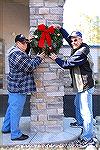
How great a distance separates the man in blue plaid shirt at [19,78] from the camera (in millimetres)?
3252

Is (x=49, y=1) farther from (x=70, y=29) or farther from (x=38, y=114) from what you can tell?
(x=38, y=114)

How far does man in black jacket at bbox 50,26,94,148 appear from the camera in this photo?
325 cm

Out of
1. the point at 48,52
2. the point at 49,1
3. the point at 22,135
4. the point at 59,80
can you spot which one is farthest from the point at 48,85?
the point at 49,1

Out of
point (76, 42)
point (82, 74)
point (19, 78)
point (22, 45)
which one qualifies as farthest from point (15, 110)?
point (76, 42)

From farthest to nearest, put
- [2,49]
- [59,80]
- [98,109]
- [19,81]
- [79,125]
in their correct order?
[2,49] → [98,109] → [79,125] → [59,80] → [19,81]

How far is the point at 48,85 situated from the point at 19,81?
347 mm

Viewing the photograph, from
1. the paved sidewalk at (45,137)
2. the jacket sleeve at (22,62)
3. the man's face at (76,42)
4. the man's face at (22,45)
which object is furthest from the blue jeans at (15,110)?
the man's face at (76,42)

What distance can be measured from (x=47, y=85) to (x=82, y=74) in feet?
1.32

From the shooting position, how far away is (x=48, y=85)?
138 inches

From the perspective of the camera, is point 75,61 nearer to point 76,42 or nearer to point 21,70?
point 76,42

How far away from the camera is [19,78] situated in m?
3.29

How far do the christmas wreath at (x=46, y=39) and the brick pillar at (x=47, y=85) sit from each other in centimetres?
12

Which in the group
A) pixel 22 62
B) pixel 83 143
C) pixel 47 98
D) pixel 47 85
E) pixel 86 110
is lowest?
pixel 83 143

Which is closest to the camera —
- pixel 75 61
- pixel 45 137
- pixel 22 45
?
pixel 75 61
